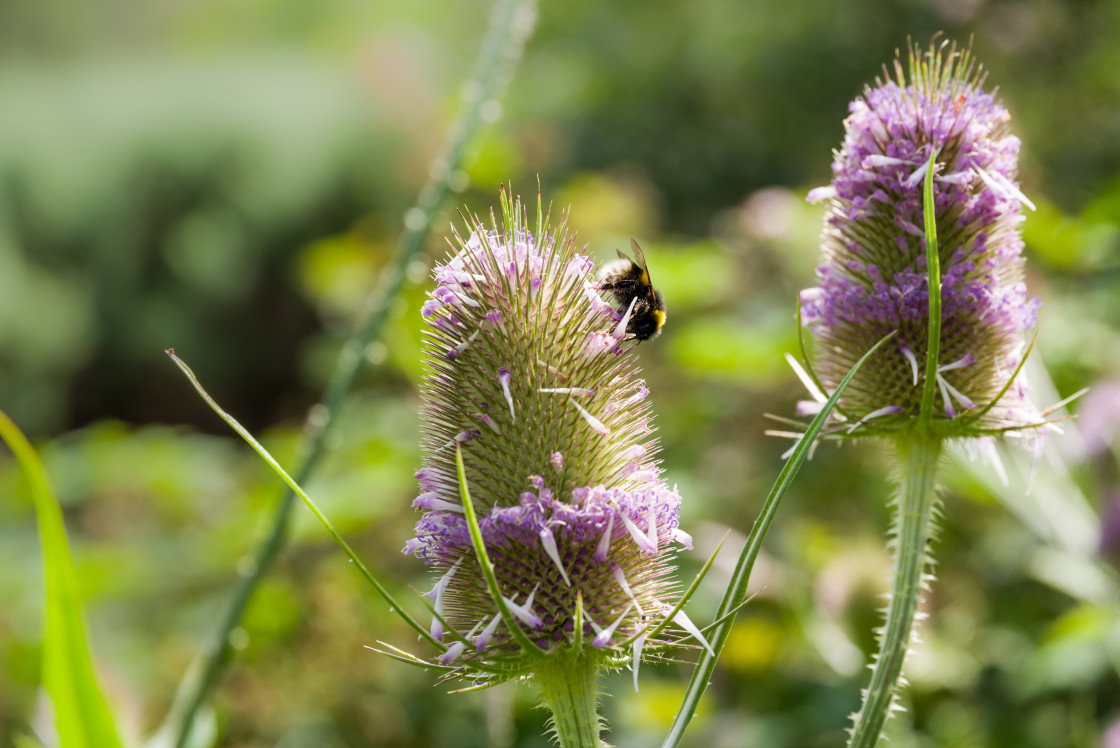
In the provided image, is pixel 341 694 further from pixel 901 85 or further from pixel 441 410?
pixel 901 85

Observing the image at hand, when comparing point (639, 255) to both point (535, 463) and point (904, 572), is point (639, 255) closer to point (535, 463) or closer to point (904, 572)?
point (535, 463)

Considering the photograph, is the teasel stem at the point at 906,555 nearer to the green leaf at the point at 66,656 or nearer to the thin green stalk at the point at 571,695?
the thin green stalk at the point at 571,695

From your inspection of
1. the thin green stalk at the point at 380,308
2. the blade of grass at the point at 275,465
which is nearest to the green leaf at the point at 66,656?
the blade of grass at the point at 275,465

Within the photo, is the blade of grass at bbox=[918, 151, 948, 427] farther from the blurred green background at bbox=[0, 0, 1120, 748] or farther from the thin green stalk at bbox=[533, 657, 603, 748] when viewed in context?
the blurred green background at bbox=[0, 0, 1120, 748]

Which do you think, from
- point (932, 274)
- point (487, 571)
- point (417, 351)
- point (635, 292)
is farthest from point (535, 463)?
point (417, 351)

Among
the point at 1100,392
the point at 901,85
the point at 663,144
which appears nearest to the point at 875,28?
the point at 663,144

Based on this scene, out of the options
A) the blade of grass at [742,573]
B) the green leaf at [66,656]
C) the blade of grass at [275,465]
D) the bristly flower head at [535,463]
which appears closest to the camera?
the green leaf at [66,656]

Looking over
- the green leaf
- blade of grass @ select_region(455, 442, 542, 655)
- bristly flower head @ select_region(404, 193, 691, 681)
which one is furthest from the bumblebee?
the green leaf
